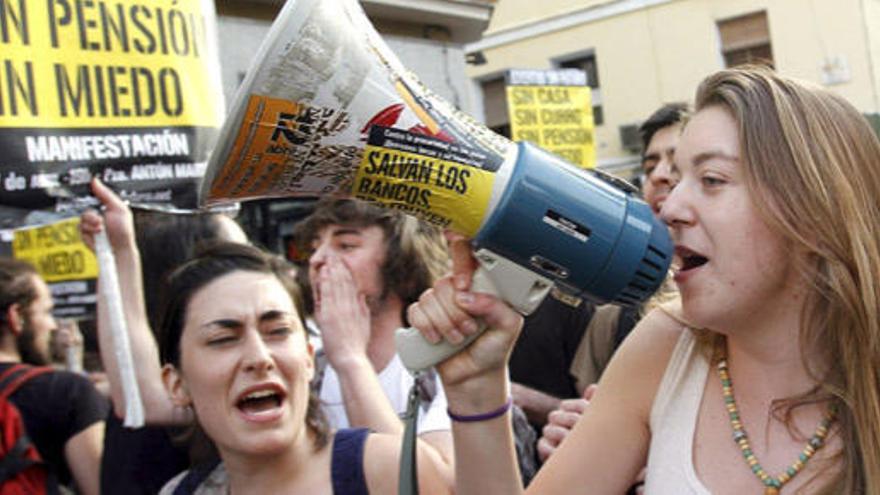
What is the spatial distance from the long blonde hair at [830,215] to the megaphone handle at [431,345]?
1.34 feet

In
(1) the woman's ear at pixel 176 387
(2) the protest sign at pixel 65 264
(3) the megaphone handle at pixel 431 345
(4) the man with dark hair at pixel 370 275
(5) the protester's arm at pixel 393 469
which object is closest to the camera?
(3) the megaphone handle at pixel 431 345

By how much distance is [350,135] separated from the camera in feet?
4.93

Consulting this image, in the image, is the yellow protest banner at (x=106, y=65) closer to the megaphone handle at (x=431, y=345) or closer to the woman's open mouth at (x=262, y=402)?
the woman's open mouth at (x=262, y=402)

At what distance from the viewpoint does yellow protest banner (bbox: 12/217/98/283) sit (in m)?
4.73

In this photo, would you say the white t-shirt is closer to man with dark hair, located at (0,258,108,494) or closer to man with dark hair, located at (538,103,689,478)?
man with dark hair, located at (538,103,689,478)

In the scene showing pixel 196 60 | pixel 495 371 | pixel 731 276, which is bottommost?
pixel 495 371

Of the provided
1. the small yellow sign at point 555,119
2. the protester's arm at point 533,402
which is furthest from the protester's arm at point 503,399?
the small yellow sign at point 555,119

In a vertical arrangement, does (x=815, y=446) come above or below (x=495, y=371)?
below

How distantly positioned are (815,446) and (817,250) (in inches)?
11.0

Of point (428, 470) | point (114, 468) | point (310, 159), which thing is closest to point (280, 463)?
point (428, 470)

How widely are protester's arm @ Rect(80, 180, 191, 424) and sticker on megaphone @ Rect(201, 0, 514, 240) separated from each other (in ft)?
3.88

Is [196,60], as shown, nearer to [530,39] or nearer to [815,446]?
[815,446]

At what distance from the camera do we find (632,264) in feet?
5.07

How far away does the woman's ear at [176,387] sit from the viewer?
2.17 meters
